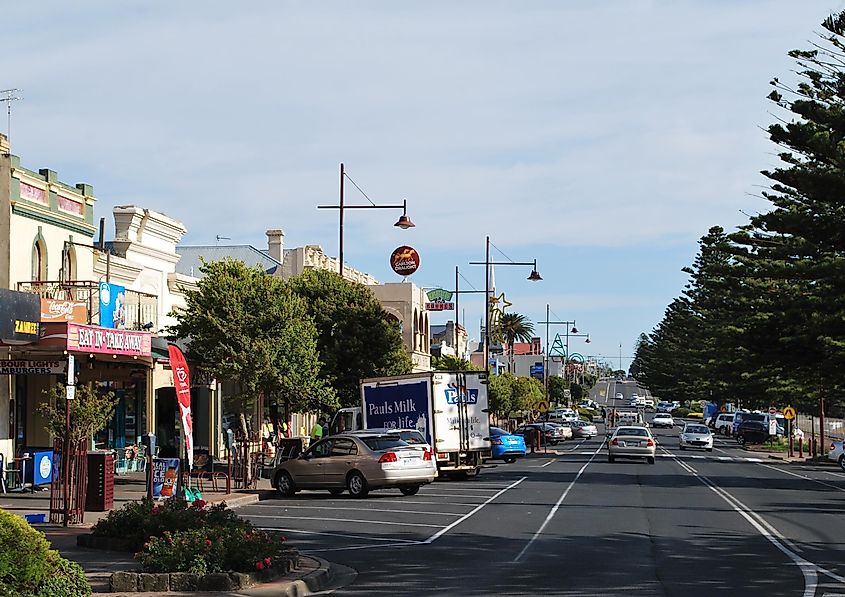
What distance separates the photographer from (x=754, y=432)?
251 feet

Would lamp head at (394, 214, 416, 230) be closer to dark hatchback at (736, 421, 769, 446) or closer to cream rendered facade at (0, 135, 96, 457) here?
cream rendered facade at (0, 135, 96, 457)

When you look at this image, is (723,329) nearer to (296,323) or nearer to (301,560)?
(296,323)

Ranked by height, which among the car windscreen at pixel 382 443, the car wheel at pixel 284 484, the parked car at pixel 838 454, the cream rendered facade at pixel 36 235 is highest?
the cream rendered facade at pixel 36 235

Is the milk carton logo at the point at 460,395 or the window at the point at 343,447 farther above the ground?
the milk carton logo at the point at 460,395

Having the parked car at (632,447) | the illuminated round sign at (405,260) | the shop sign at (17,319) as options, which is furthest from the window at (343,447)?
the illuminated round sign at (405,260)

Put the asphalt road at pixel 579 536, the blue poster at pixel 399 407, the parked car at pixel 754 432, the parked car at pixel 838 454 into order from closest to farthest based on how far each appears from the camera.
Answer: the asphalt road at pixel 579 536
the blue poster at pixel 399 407
the parked car at pixel 838 454
the parked car at pixel 754 432

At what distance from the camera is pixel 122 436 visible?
1500 inches

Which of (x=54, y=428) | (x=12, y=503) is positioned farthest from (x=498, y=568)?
(x=12, y=503)

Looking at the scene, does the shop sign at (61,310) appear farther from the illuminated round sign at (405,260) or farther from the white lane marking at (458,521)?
the illuminated round sign at (405,260)

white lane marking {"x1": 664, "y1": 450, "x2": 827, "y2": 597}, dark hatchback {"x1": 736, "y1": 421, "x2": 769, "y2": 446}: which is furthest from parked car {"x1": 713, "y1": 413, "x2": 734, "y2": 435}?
white lane marking {"x1": 664, "y1": 450, "x2": 827, "y2": 597}

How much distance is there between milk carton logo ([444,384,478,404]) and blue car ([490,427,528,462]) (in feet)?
40.8

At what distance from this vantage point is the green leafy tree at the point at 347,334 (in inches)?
1789

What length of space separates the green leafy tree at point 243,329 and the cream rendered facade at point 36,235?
11.2 ft

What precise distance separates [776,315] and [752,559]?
32.6 meters
